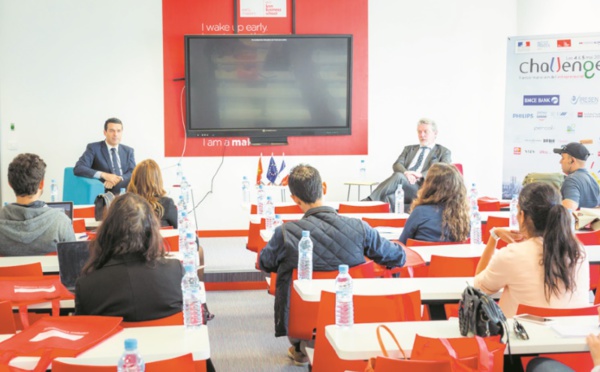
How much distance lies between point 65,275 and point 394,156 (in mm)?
6817

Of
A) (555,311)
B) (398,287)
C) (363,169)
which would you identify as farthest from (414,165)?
(555,311)

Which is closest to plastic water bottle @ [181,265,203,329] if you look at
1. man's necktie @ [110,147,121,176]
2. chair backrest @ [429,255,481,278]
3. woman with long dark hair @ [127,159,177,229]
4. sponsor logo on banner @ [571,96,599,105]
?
chair backrest @ [429,255,481,278]

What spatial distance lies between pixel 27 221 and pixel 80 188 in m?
4.00

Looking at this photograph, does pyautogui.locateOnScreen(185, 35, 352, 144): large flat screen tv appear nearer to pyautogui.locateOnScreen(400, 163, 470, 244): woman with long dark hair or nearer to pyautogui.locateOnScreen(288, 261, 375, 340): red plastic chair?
pyautogui.locateOnScreen(400, 163, 470, 244): woman with long dark hair

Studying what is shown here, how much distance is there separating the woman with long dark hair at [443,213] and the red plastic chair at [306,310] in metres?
1.09

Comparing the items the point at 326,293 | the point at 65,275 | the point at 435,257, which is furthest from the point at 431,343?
the point at 65,275

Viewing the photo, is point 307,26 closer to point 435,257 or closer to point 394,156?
point 394,156

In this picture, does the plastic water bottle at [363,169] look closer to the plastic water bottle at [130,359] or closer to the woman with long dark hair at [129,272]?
the woman with long dark hair at [129,272]

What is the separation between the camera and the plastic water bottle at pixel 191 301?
298 cm

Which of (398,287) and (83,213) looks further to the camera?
(83,213)

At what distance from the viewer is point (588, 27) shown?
8891 millimetres

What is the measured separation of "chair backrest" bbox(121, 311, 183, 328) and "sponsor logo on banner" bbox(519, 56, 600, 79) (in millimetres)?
7273

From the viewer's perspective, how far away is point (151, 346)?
107 inches

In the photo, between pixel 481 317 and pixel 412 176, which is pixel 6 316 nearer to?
pixel 481 317
